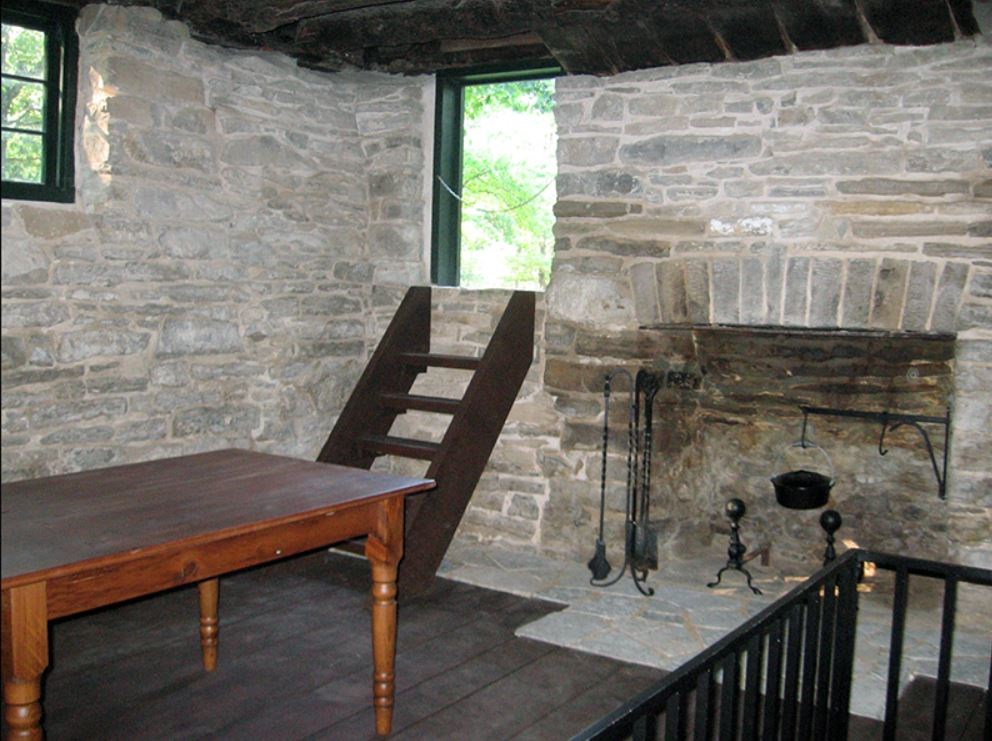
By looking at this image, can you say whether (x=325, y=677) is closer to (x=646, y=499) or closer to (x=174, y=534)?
(x=174, y=534)

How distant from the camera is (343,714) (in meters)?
2.98

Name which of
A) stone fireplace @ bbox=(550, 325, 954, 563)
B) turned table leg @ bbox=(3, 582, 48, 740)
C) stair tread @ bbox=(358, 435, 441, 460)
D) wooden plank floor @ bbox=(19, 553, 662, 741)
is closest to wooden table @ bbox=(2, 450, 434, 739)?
turned table leg @ bbox=(3, 582, 48, 740)

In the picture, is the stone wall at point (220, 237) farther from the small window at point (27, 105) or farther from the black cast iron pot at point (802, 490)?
the black cast iron pot at point (802, 490)

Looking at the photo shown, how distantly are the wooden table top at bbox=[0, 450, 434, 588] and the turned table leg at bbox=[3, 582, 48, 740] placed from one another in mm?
90

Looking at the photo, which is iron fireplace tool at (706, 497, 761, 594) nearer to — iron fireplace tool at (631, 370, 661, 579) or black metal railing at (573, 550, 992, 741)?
iron fireplace tool at (631, 370, 661, 579)

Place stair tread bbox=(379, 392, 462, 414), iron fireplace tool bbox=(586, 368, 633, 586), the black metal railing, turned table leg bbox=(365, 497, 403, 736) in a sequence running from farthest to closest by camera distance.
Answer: stair tread bbox=(379, 392, 462, 414) < iron fireplace tool bbox=(586, 368, 633, 586) < turned table leg bbox=(365, 497, 403, 736) < the black metal railing

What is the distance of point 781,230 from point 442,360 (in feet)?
5.87

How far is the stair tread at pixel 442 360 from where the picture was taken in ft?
15.6

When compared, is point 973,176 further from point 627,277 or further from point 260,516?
point 260,516

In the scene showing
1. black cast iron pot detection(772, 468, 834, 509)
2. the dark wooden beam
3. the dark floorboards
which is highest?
the dark wooden beam

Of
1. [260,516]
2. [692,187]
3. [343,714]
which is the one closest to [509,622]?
[343,714]

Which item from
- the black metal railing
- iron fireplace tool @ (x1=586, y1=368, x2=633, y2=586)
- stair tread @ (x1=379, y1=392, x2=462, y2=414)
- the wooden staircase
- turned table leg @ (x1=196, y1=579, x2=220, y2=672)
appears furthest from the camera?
stair tread @ (x1=379, y1=392, x2=462, y2=414)

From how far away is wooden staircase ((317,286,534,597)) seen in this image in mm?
4246

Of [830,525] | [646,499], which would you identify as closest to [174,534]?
[646,499]
